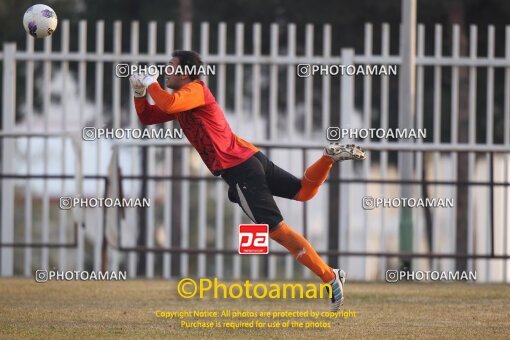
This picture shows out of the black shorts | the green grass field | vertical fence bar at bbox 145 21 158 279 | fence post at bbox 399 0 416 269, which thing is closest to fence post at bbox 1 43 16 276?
vertical fence bar at bbox 145 21 158 279

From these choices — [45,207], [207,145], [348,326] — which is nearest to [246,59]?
[45,207]

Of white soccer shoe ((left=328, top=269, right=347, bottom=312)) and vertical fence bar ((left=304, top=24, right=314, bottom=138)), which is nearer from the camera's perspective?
white soccer shoe ((left=328, top=269, right=347, bottom=312))

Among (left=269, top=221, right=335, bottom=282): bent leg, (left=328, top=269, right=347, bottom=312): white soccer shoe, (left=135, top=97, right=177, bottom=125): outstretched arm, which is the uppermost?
(left=135, top=97, right=177, bottom=125): outstretched arm

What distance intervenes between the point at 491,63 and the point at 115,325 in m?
7.81

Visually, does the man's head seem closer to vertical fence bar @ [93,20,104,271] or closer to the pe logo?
the pe logo

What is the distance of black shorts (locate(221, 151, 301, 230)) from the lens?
372 inches

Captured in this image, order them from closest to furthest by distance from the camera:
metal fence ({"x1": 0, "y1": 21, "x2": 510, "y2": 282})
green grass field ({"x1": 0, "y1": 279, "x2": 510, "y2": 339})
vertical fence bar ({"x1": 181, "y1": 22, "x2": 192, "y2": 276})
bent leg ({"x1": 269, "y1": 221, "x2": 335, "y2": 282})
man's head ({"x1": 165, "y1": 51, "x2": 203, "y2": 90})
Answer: green grass field ({"x1": 0, "y1": 279, "x2": 510, "y2": 339}), bent leg ({"x1": 269, "y1": 221, "x2": 335, "y2": 282}), man's head ({"x1": 165, "y1": 51, "x2": 203, "y2": 90}), metal fence ({"x1": 0, "y1": 21, "x2": 510, "y2": 282}), vertical fence bar ({"x1": 181, "y1": 22, "x2": 192, "y2": 276})

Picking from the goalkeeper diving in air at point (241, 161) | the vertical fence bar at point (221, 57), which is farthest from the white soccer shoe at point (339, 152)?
the vertical fence bar at point (221, 57)

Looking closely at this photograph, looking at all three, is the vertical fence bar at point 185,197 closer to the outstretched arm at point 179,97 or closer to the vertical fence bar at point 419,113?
the vertical fence bar at point 419,113

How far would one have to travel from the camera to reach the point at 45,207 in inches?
599

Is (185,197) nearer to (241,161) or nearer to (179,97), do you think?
(241,161)

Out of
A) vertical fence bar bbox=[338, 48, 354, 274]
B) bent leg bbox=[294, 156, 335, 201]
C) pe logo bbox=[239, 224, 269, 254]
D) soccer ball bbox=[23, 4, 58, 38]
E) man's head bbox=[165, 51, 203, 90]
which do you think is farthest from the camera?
vertical fence bar bbox=[338, 48, 354, 274]

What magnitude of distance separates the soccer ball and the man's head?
198 cm

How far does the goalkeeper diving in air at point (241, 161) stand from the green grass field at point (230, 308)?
625 mm
